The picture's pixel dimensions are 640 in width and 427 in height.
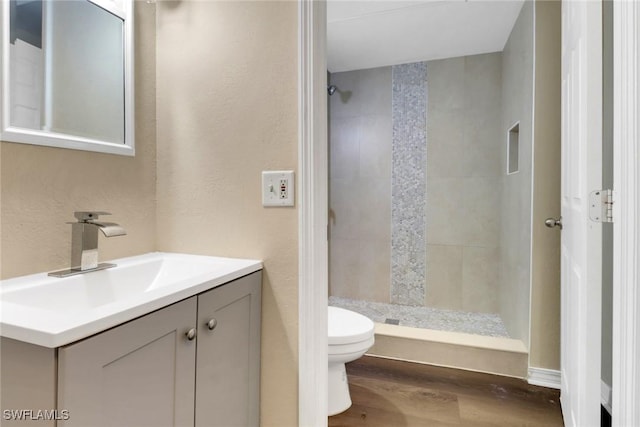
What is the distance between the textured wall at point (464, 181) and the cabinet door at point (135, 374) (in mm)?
2571

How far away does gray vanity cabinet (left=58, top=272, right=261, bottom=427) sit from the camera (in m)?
0.62

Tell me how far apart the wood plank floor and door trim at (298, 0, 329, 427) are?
1.90 feet

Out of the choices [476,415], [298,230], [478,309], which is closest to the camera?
[298,230]

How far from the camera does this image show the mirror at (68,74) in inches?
36.2

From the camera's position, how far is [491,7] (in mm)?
2209

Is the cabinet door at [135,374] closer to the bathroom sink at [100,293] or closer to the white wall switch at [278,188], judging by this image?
the bathroom sink at [100,293]

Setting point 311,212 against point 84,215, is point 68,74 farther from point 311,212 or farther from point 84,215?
point 311,212

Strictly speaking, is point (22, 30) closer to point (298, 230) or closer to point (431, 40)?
point (298, 230)

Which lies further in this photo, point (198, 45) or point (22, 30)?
point (198, 45)

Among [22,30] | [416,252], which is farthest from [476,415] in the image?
[22,30]

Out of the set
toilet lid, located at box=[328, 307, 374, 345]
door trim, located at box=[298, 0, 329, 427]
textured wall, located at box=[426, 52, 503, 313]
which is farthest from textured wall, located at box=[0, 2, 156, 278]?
textured wall, located at box=[426, 52, 503, 313]

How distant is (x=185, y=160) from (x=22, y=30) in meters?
0.57
